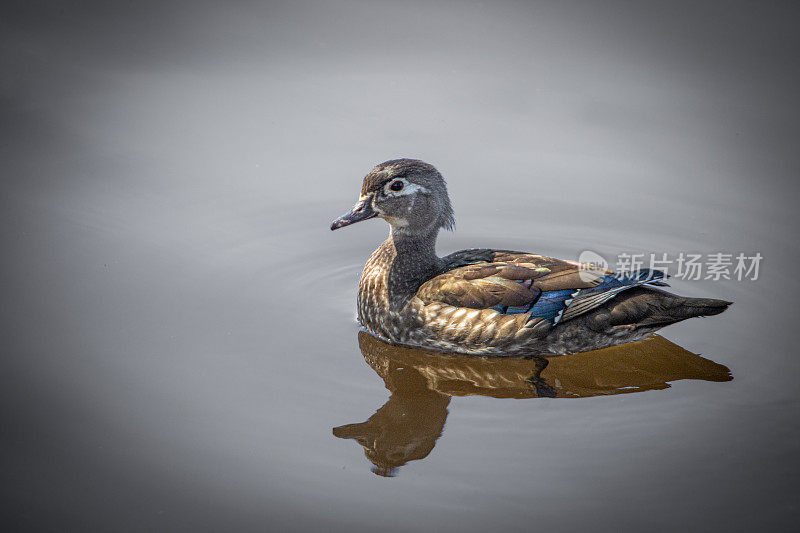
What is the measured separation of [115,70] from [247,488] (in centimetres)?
662

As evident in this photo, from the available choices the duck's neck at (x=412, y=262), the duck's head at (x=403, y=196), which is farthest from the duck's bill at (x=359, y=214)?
the duck's neck at (x=412, y=262)

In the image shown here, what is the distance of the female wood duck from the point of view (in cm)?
741

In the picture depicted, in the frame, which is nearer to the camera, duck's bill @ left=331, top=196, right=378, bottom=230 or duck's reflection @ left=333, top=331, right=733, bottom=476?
duck's reflection @ left=333, top=331, right=733, bottom=476

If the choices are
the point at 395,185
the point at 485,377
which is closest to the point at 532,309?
the point at 485,377

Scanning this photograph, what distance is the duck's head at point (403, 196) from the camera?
7707 mm

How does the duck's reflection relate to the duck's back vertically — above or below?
below

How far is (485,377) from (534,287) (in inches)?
33.6

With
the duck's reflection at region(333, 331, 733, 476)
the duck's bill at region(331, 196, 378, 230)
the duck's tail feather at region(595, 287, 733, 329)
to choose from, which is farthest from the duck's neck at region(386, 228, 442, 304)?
the duck's tail feather at region(595, 287, 733, 329)

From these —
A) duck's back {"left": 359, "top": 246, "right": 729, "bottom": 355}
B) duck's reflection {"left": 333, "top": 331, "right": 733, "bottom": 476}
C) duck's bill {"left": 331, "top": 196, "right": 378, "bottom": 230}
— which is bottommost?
duck's reflection {"left": 333, "top": 331, "right": 733, "bottom": 476}

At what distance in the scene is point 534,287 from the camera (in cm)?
748

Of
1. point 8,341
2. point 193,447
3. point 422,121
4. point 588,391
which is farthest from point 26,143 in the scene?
point 588,391

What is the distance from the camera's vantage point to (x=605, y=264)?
836cm

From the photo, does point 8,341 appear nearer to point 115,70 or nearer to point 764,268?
point 115,70

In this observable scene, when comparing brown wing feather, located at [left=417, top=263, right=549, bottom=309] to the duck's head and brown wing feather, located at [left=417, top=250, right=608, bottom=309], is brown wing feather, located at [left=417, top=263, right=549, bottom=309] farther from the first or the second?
the duck's head
